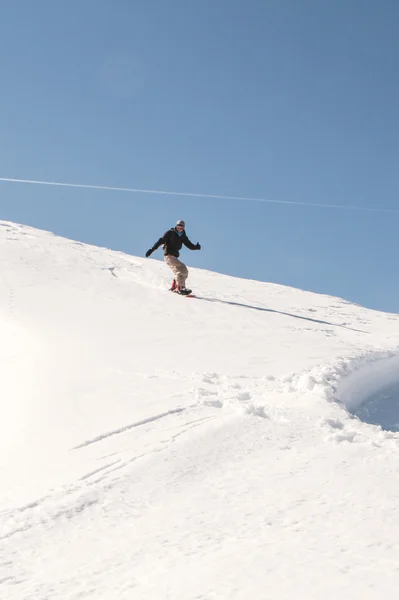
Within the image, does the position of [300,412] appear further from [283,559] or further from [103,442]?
[283,559]

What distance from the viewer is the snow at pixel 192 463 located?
116 inches

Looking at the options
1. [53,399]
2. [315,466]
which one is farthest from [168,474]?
[53,399]

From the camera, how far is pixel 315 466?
4.25m

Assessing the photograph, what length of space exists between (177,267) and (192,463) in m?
9.15

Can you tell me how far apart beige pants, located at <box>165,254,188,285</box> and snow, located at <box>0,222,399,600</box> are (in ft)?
10.7

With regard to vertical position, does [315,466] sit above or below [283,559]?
above

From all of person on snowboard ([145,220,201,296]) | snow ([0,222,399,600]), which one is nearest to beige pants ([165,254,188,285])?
person on snowboard ([145,220,201,296])

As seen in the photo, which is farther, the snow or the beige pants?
the beige pants

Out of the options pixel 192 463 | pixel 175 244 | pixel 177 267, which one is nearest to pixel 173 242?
pixel 175 244

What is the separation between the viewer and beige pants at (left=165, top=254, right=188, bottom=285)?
43.3 ft

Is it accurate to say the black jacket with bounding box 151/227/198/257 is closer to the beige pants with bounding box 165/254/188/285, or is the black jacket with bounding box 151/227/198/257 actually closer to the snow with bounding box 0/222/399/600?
the beige pants with bounding box 165/254/188/285

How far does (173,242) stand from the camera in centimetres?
1324

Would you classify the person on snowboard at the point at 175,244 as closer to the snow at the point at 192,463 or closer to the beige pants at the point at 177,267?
the beige pants at the point at 177,267

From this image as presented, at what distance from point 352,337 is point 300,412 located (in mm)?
5120
